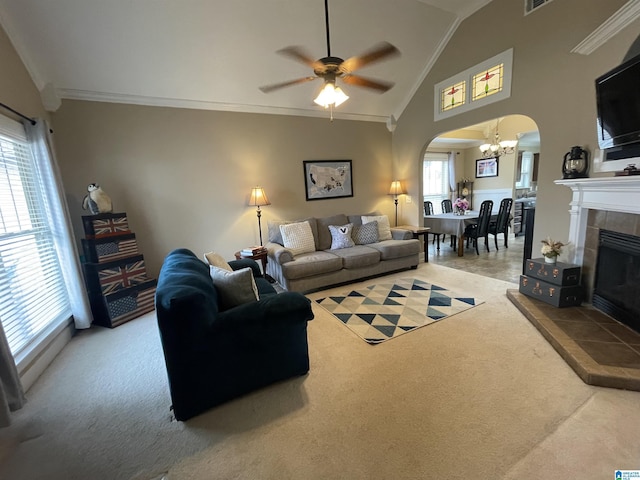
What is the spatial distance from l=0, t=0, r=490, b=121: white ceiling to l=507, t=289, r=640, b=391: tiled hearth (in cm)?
317

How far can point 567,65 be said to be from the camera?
2.76m

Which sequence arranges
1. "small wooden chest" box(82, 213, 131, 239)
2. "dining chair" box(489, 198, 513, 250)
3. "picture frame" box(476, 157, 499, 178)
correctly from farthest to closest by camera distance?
"picture frame" box(476, 157, 499, 178), "dining chair" box(489, 198, 513, 250), "small wooden chest" box(82, 213, 131, 239)

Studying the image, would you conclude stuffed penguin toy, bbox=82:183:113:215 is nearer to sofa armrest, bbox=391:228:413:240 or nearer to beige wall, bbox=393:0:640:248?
sofa armrest, bbox=391:228:413:240

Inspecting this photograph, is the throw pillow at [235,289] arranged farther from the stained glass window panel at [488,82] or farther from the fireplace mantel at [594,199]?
the stained glass window panel at [488,82]

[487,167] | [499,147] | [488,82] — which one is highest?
[488,82]

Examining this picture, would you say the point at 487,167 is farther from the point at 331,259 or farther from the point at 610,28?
the point at 331,259

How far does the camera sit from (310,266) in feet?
11.7

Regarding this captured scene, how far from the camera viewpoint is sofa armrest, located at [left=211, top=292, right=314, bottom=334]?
5.74 ft

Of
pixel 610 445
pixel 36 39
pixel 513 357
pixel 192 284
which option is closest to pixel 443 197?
pixel 513 357

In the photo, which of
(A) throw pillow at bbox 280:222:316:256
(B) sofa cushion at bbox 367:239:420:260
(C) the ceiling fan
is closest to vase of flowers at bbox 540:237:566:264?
(B) sofa cushion at bbox 367:239:420:260

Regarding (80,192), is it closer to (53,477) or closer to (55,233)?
(55,233)

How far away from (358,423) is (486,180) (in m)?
7.56

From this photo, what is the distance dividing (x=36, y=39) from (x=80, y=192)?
1.53m

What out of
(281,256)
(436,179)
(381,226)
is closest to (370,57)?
(281,256)
